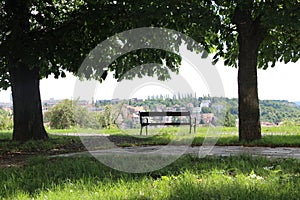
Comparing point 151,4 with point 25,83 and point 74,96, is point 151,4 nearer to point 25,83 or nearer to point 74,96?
point 74,96

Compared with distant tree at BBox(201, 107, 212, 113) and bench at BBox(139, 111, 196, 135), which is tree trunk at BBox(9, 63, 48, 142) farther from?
distant tree at BBox(201, 107, 212, 113)

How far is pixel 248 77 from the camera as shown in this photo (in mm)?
9516

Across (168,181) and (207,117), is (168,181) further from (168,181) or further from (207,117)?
(207,117)

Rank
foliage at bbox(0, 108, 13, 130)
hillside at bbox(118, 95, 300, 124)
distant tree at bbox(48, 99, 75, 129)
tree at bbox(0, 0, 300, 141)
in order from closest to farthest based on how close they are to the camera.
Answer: hillside at bbox(118, 95, 300, 124) → tree at bbox(0, 0, 300, 141) → foliage at bbox(0, 108, 13, 130) → distant tree at bbox(48, 99, 75, 129)

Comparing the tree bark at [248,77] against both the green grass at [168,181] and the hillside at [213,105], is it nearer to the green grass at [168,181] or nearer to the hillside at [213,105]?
the hillside at [213,105]

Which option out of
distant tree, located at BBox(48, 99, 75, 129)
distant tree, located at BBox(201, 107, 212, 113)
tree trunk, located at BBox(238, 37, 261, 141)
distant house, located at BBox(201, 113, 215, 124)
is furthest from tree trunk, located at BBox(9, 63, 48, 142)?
distant tree, located at BBox(48, 99, 75, 129)

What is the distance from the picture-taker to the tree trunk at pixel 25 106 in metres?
12.1

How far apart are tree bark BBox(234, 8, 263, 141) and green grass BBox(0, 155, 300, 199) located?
11.6 feet

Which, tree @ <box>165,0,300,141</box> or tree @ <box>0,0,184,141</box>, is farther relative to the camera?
tree @ <box>0,0,184,141</box>

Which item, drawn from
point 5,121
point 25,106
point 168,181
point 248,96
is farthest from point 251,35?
point 5,121

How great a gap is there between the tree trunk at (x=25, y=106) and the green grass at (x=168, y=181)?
632 cm

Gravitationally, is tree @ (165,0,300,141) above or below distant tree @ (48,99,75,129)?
above

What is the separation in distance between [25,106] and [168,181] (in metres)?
8.76

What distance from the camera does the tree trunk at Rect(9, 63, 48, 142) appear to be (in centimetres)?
1209
